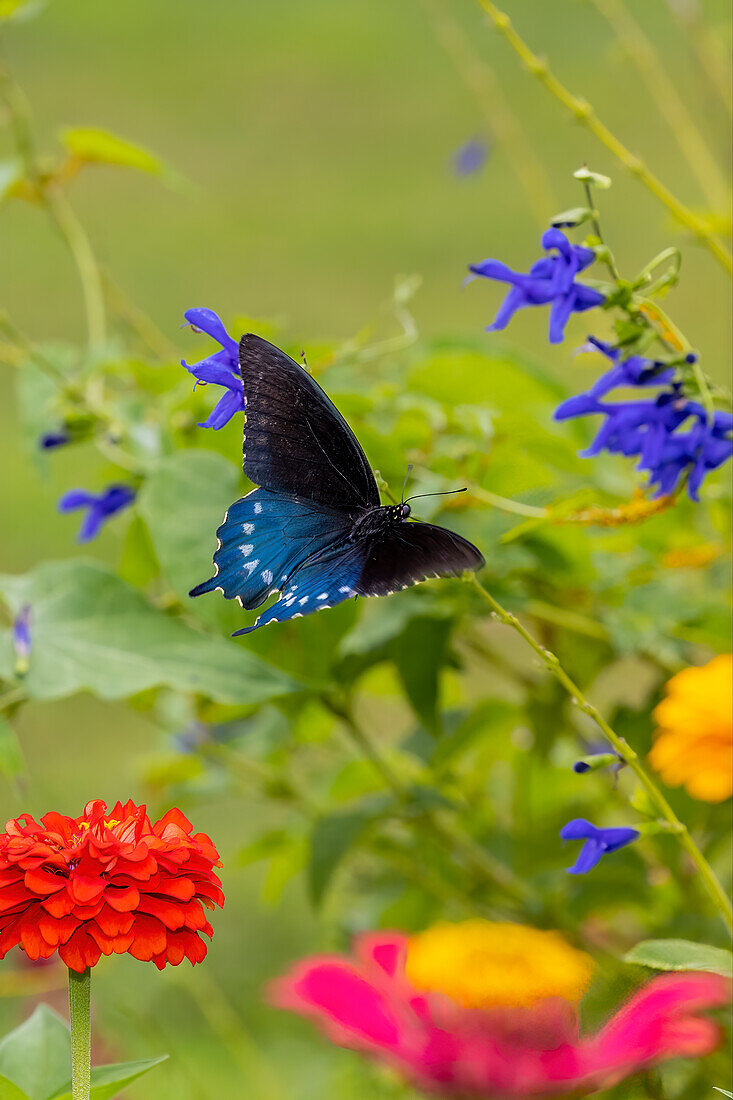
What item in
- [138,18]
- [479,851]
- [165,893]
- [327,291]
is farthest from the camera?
[138,18]

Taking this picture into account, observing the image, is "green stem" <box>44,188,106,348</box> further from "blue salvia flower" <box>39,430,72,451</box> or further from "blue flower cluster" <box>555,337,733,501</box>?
"blue flower cluster" <box>555,337,733,501</box>

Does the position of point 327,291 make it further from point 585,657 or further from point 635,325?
point 635,325

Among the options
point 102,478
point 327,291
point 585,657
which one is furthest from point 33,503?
point 585,657

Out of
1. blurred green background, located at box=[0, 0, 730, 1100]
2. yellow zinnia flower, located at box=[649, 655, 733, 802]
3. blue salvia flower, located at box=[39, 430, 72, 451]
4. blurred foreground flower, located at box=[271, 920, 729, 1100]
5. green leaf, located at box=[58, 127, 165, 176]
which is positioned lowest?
blurred foreground flower, located at box=[271, 920, 729, 1100]

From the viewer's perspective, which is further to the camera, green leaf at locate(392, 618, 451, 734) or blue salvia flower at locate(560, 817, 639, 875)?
green leaf at locate(392, 618, 451, 734)

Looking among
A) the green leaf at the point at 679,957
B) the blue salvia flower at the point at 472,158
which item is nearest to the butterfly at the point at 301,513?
the green leaf at the point at 679,957

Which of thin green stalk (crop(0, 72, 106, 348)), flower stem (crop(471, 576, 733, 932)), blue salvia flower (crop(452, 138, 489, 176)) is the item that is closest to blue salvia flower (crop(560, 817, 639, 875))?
flower stem (crop(471, 576, 733, 932))
